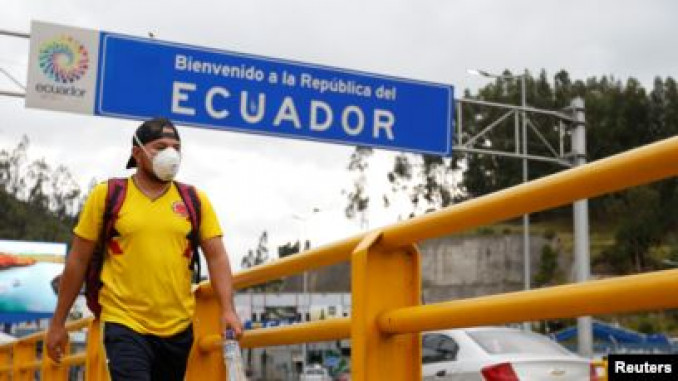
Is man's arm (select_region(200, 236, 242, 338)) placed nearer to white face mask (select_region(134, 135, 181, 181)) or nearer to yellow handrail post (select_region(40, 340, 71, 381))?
white face mask (select_region(134, 135, 181, 181))

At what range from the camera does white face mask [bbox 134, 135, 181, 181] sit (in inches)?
149

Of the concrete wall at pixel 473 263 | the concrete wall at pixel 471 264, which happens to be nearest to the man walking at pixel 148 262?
the concrete wall at pixel 471 264

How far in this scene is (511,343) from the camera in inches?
407

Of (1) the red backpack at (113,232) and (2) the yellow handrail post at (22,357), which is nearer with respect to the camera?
(1) the red backpack at (113,232)

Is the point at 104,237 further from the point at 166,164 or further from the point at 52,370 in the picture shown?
the point at 52,370

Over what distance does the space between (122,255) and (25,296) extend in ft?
138

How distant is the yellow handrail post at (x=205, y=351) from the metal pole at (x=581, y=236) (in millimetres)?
11671

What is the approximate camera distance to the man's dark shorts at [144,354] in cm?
366

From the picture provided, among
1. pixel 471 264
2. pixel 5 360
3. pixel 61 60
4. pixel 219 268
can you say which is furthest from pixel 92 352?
pixel 471 264

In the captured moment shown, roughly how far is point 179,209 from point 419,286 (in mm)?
1241

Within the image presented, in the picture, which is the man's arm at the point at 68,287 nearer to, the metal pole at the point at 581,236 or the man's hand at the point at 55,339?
the man's hand at the point at 55,339

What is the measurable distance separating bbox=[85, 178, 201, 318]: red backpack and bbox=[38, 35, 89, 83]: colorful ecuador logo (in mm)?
10438

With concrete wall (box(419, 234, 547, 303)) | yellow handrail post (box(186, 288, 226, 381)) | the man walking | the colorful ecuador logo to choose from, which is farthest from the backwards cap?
concrete wall (box(419, 234, 547, 303))

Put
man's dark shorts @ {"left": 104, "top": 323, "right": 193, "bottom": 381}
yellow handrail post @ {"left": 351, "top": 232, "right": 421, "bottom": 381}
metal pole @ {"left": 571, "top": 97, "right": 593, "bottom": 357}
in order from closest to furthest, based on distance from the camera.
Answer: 1. yellow handrail post @ {"left": 351, "top": 232, "right": 421, "bottom": 381}
2. man's dark shorts @ {"left": 104, "top": 323, "right": 193, "bottom": 381}
3. metal pole @ {"left": 571, "top": 97, "right": 593, "bottom": 357}
